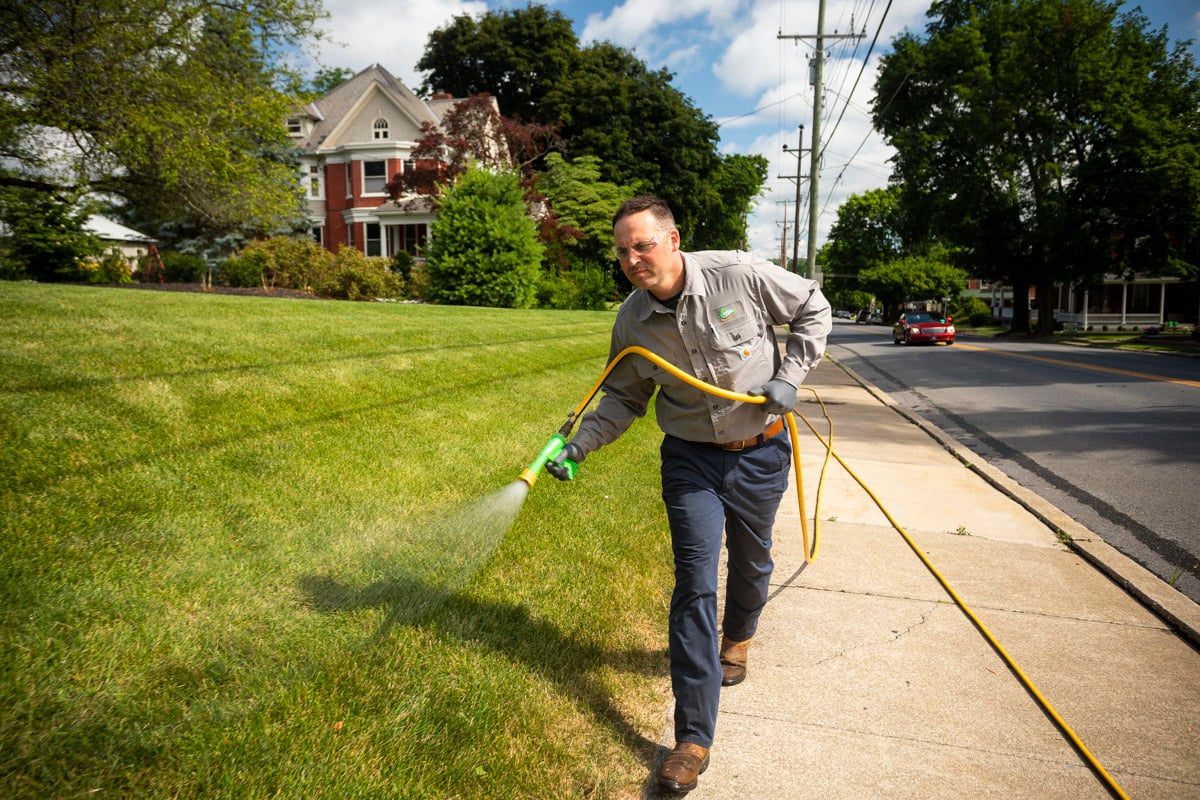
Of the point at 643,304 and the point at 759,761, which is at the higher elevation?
the point at 643,304

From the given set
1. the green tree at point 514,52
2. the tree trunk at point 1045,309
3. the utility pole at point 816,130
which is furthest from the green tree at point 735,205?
the utility pole at point 816,130

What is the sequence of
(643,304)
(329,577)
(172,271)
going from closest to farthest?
(643,304), (329,577), (172,271)

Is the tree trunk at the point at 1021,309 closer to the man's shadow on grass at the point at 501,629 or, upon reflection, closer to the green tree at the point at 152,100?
the green tree at the point at 152,100

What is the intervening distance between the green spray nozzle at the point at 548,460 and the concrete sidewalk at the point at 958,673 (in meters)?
1.18

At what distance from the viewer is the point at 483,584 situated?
13.2 feet

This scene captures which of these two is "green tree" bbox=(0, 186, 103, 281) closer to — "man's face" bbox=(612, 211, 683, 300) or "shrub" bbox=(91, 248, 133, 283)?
"shrub" bbox=(91, 248, 133, 283)

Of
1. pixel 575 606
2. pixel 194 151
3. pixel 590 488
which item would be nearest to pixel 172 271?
pixel 194 151

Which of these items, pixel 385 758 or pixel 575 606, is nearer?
pixel 385 758

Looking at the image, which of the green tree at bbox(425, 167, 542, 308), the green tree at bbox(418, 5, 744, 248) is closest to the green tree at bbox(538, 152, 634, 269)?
the green tree at bbox(418, 5, 744, 248)

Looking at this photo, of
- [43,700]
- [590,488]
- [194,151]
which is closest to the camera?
[43,700]

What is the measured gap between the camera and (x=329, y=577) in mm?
3777

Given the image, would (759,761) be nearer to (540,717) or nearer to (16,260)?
(540,717)

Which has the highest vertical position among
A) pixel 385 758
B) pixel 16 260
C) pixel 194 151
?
pixel 194 151

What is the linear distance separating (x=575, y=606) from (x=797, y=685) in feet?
3.85
